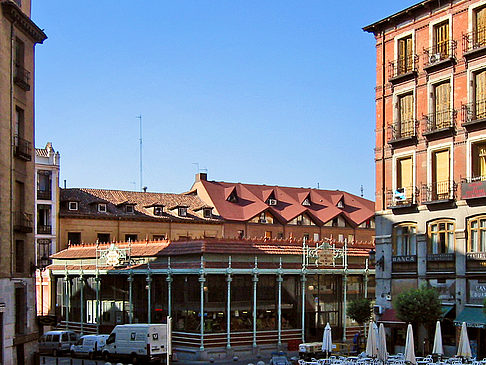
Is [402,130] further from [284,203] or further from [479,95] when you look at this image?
[284,203]

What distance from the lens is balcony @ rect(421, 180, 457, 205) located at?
40.4 meters

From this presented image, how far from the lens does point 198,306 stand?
5181cm

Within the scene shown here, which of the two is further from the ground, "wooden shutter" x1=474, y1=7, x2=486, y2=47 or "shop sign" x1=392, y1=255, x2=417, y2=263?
"wooden shutter" x1=474, y1=7, x2=486, y2=47

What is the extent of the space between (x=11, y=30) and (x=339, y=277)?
3162cm

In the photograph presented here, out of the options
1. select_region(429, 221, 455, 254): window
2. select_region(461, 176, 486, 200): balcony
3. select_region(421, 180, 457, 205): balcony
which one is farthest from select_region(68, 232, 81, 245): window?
select_region(461, 176, 486, 200): balcony

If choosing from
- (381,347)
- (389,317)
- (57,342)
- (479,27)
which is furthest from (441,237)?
(57,342)

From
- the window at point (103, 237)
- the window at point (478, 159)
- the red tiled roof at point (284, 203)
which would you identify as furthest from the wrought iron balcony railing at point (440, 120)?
the red tiled roof at point (284, 203)

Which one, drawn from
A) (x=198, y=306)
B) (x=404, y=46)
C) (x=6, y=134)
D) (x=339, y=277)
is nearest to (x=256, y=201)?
(x=339, y=277)

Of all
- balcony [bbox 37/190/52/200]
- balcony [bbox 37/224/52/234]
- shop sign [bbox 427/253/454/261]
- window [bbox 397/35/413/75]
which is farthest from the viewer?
balcony [bbox 37/190/52/200]

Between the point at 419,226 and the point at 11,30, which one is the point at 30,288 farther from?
the point at 419,226

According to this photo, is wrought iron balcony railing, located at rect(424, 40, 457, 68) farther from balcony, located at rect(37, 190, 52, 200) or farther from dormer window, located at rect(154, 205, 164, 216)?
dormer window, located at rect(154, 205, 164, 216)

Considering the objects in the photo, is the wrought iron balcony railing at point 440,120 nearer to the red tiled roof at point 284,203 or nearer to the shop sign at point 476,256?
the shop sign at point 476,256

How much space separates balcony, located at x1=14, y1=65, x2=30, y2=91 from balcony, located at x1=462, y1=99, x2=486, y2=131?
78.1 feet

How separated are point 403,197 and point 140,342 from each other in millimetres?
18303
